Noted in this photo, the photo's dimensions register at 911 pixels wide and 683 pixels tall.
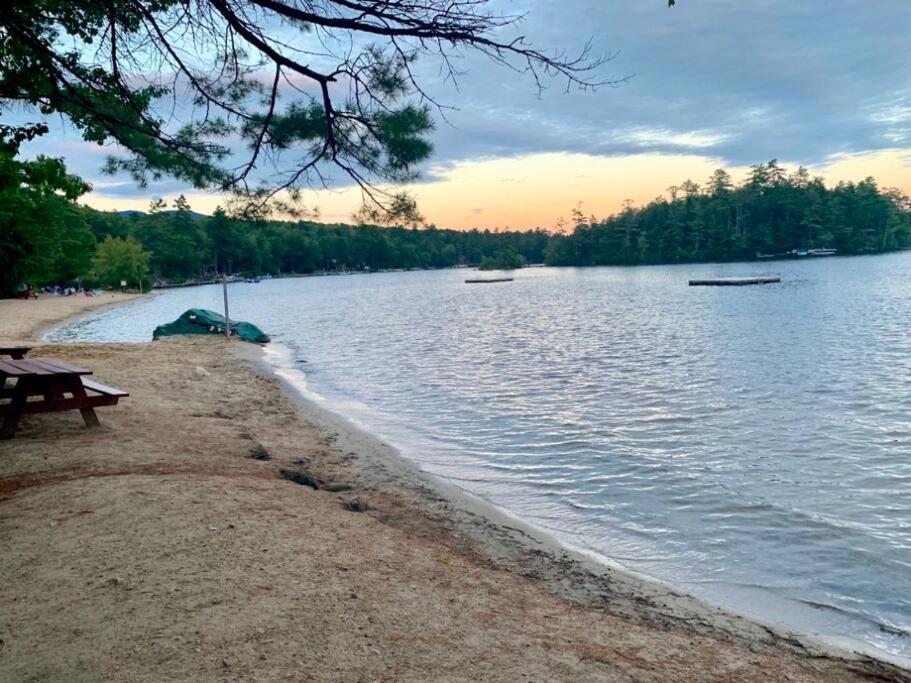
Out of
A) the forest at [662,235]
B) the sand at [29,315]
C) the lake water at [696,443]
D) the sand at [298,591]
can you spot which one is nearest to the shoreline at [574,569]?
the sand at [298,591]

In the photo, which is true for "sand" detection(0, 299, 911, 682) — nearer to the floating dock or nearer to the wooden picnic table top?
the wooden picnic table top

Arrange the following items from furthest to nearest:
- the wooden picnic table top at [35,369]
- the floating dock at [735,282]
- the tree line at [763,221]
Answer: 1. the tree line at [763,221]
2. the floating dock at [735,282]
3. the wooden picnic table top at [35,369]

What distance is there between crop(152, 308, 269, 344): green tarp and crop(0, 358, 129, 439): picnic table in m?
18.1

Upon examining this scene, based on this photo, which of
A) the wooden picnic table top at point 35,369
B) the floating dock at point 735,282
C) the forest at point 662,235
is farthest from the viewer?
the forest at point 662,235

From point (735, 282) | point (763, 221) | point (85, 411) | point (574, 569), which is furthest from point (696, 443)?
point (763, 221)

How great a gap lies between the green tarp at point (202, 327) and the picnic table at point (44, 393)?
18.1 metres

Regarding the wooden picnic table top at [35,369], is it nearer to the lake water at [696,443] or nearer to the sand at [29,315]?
the lake water at [696,443]

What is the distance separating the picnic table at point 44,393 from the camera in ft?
23.0

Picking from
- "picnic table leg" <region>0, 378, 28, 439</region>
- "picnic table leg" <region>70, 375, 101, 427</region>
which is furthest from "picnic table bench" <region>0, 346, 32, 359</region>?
"picnic table leg" <region>0, 378, 28, 439</region>

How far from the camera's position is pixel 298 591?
3.84 m

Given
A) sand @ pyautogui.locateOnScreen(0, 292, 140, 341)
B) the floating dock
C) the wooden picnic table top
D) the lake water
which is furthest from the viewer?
the floating dock

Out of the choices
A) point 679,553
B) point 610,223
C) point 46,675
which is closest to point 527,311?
point 679,553

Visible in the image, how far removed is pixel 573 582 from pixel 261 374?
13.1m

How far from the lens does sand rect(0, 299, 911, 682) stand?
3164 millimetres
